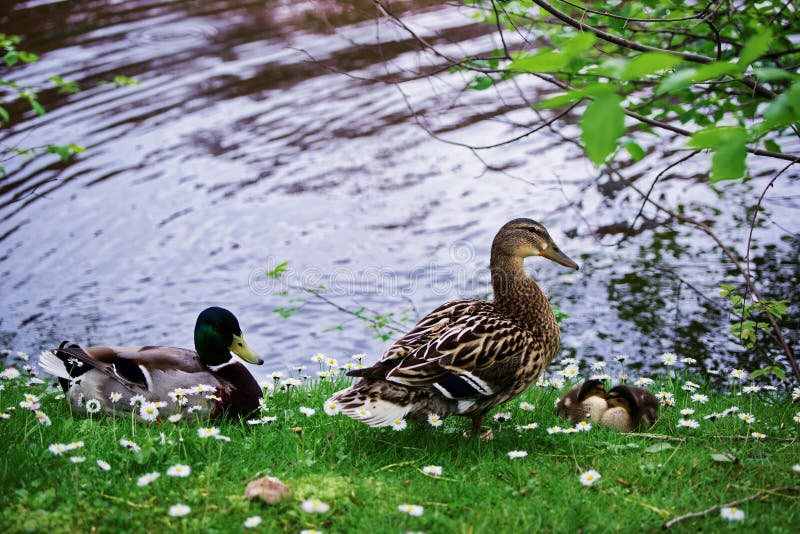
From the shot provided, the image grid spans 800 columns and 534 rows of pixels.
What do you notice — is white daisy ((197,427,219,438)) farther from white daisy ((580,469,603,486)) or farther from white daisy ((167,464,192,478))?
white daisy ((580,469,603,486))

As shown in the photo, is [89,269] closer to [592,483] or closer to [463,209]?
[463,209]

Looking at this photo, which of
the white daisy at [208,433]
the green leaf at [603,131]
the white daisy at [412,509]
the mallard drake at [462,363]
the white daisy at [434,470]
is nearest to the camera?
the green leaf at [603,131]

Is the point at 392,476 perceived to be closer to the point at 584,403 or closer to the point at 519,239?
the point at 584,403

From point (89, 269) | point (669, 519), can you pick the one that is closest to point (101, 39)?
point (89, 269)

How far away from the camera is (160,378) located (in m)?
5.01

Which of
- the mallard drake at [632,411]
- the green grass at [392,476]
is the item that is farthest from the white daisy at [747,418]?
the mallard drake at [632,411]

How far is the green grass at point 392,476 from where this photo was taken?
3.47 m

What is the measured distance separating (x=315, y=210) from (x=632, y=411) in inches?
234

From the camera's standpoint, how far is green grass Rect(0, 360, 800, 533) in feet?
11.4

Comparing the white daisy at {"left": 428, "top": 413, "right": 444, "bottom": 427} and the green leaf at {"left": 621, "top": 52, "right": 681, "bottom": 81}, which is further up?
the green leaf at {"left": 621, "top": 52, "right": 681, "bottom": 81}

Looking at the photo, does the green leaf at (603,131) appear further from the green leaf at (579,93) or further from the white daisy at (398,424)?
the white daisy at (398,424)

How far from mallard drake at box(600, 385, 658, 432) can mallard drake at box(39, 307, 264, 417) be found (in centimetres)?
212

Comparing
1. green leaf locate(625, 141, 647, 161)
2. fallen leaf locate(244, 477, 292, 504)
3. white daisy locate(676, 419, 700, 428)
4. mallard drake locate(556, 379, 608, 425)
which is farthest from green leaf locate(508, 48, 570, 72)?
mallard drake locate(556, 379, 608, 425)

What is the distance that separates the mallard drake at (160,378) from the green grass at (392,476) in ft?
0.50
